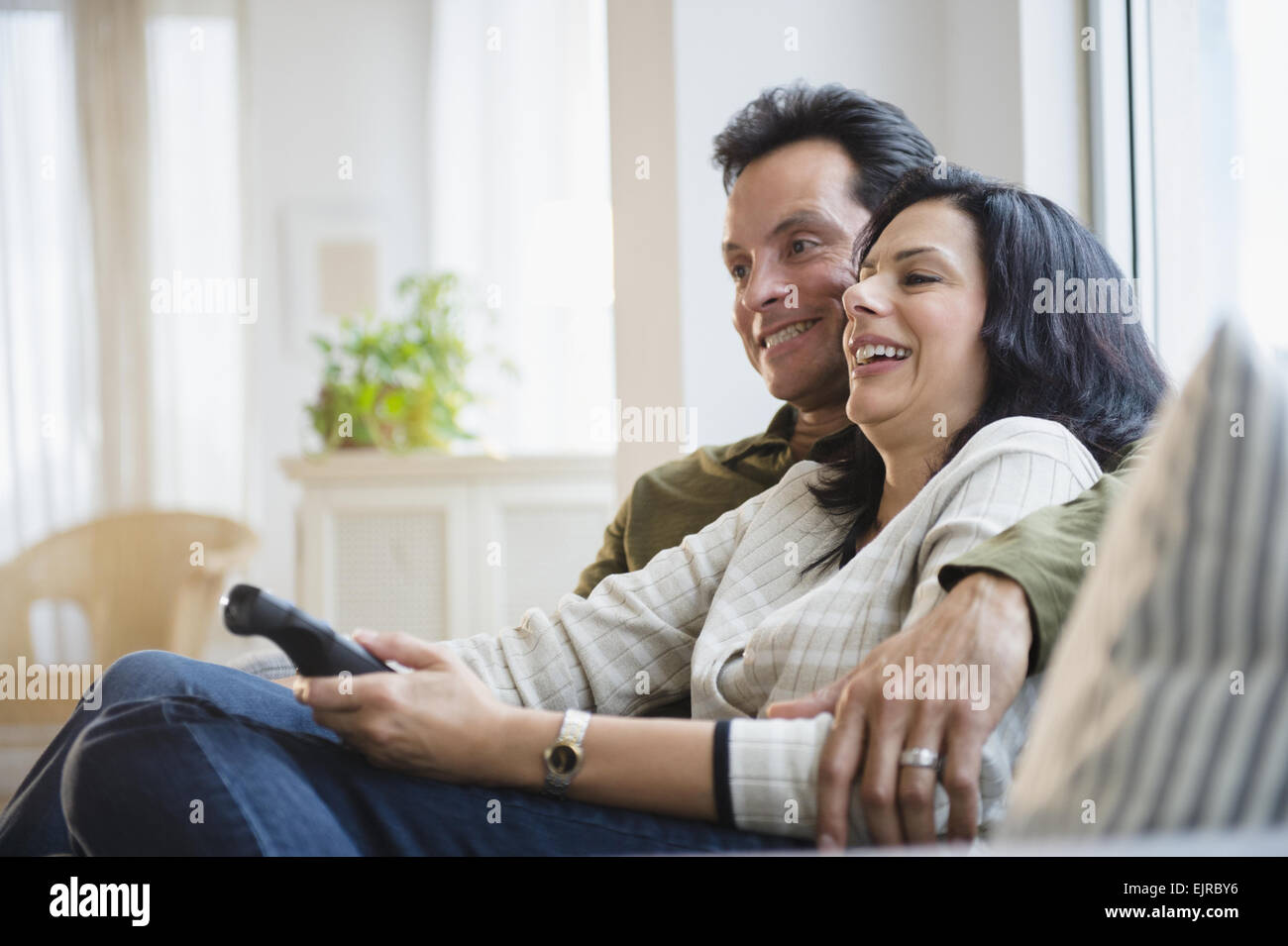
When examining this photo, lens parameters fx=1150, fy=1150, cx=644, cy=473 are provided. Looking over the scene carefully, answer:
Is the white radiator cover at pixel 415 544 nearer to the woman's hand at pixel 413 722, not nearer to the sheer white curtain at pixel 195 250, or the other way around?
the sheer white curtain at pixel 195 250

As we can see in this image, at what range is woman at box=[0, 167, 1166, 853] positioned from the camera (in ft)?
2.74

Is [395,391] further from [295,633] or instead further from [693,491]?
[295,633]

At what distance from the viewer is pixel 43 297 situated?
4.08 meters

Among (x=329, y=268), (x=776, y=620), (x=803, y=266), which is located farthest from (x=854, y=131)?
(x=329, y=268)

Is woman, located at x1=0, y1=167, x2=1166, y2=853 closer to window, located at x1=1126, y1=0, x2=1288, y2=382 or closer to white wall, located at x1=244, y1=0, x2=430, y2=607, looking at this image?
window, located at x1=1126, y1=0, x2=1288, y2=382

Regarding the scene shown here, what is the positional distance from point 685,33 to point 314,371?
281cm

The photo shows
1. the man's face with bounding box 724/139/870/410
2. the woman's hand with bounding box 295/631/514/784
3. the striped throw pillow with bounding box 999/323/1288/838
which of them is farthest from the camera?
the man's face with bounding box 724/139/870/410

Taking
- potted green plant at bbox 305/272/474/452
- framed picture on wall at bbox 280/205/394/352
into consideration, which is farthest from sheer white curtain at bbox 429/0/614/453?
potted green plant at bbox 305/272/474/452

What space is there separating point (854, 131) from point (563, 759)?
1.02 meters

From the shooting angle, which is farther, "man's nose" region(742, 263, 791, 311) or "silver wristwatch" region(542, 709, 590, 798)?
"man's nose" region(742, 263, 791, 311)

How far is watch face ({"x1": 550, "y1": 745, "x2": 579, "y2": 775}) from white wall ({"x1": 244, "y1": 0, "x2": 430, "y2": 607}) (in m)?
3.69

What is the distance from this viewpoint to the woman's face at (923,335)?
3.68ft

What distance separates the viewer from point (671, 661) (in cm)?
128
